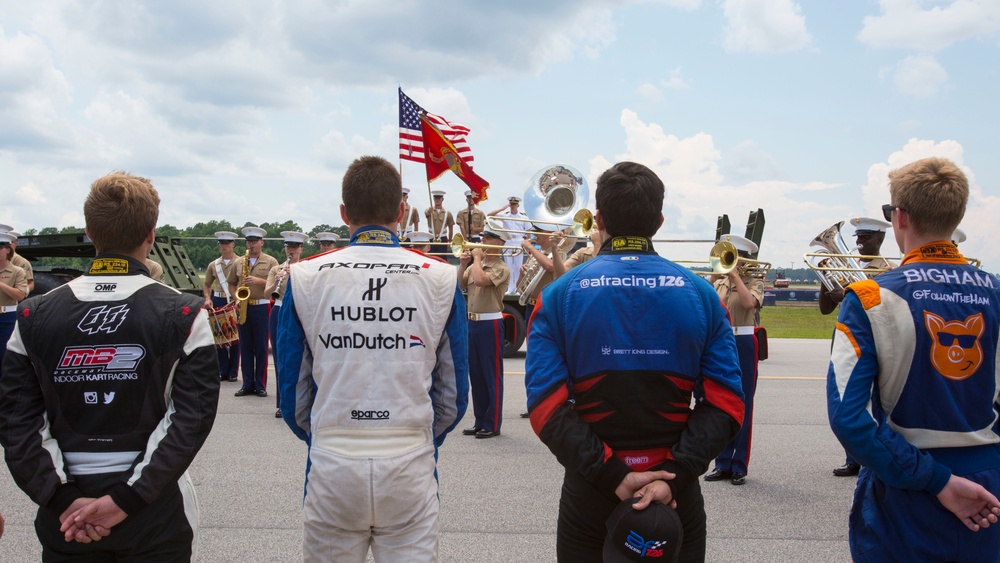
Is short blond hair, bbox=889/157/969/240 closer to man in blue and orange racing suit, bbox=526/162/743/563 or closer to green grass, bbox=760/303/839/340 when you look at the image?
man in blue and orange racing suit, bbox=526/162/743/563

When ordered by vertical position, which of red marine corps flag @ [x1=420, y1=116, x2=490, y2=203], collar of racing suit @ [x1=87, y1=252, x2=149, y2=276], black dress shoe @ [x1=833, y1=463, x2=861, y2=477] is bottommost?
black dress shoe @ [x1=833, y1=463, x2=861, y2=477]

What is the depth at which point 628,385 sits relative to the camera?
7.78ft

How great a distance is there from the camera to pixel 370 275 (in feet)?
8.52

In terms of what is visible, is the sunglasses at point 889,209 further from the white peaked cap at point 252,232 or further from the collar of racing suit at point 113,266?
the white peaked cap at point 252,232

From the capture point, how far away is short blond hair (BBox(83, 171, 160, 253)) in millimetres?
2422

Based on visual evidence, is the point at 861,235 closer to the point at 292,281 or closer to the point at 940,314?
the point at 940,314

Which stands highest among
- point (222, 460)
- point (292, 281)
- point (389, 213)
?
point (389, 213)

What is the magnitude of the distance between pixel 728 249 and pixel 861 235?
1.14 metres

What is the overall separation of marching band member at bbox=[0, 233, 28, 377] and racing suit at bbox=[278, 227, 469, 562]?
782cm

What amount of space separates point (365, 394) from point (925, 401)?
1.86m

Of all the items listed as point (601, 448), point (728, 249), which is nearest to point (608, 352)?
point (601, 448)

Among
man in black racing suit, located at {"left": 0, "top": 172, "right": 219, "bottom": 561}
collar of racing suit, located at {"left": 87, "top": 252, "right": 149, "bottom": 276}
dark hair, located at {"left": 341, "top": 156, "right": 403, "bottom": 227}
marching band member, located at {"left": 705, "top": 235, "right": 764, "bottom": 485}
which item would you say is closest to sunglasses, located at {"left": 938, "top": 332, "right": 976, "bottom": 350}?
dark hair, located at {"left": 341, "top": 156, "right": 403, "bottom": 227}

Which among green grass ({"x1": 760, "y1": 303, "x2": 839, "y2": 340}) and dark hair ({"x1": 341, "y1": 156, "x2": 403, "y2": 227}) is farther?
green grass ({"x1": 760, "y1": 303, "x2": 839, "y2": 340})

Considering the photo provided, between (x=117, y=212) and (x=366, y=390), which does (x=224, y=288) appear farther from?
(x=366, y=390)
